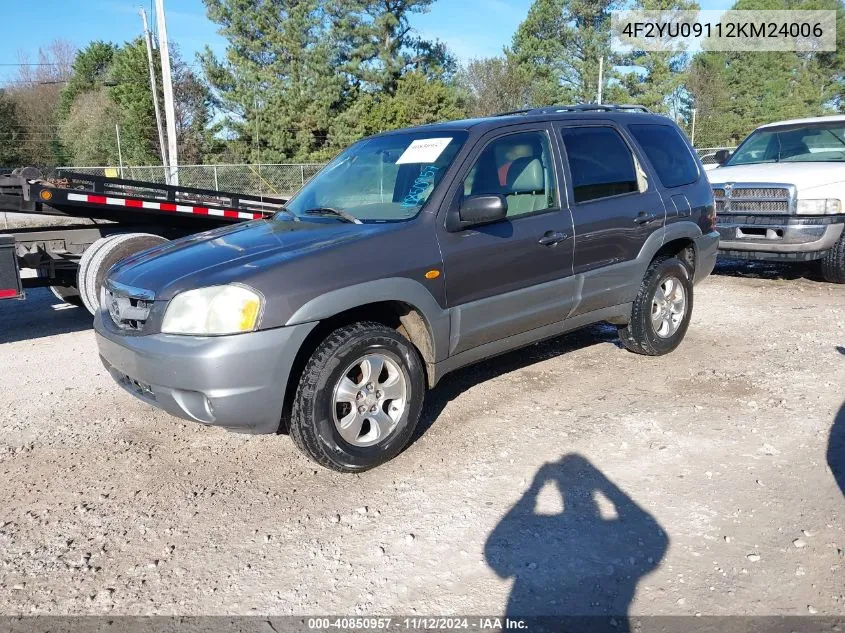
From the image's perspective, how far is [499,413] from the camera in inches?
181

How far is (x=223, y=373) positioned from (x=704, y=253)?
14.3 ft

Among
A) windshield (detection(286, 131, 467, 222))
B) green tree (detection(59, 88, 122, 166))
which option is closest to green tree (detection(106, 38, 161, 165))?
green tree (detection(59, 88, 122, 166))

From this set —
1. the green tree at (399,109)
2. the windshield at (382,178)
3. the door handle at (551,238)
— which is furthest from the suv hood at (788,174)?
the green tree at (399,109)

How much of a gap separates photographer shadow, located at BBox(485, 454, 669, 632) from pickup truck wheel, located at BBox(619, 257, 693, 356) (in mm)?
2093

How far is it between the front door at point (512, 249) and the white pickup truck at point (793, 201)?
16.4ft

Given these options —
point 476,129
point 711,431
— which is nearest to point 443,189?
point 476,129

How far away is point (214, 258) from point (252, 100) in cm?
3801

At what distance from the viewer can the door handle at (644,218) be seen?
5152mm

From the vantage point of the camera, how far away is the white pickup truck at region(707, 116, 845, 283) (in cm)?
819

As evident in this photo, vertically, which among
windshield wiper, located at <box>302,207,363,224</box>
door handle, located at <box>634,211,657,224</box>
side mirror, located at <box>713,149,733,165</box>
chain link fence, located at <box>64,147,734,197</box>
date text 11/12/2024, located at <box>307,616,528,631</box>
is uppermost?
chain link fence, located at <box>64,147,734,197</box>

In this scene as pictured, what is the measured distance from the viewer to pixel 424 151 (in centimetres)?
441

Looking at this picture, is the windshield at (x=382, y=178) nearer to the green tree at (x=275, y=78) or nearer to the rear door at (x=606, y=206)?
the rear door at (x=606, y=206)

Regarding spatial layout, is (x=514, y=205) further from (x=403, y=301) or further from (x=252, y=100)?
(x=252, y=100)

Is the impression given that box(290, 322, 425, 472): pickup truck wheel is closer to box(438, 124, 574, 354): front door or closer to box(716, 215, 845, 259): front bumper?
box(438, 124, 574, 354): front door
